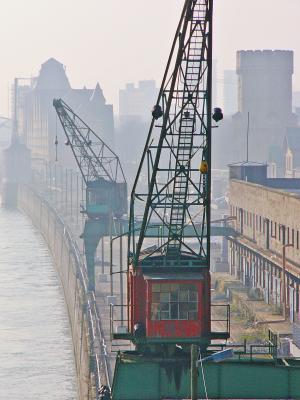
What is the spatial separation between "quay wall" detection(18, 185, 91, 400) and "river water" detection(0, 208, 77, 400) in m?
1.03

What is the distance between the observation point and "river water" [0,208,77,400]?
68.3 metres

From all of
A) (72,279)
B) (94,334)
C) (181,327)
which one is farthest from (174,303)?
(72,279)

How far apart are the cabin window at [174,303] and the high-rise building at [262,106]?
508 ft

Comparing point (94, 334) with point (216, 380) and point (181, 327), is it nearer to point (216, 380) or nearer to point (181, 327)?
point (181, 327)

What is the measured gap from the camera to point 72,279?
9250cm

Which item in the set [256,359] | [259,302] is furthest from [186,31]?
[259,302]

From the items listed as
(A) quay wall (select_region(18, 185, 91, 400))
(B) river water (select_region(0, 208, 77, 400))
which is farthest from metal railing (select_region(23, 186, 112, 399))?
(B) river water (select_region(0, 208, 77, 400))

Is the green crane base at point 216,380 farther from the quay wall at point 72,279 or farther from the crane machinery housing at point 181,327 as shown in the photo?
the quay wall at point 72,279

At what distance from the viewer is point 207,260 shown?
128 ft

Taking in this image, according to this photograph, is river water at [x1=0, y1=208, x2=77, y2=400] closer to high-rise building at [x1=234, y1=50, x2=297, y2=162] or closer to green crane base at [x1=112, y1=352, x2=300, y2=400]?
green crane base at [x1=112, y1=352, x2=300, y2=400]

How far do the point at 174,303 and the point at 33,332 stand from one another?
48.5m

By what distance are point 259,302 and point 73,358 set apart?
1155 centimetres

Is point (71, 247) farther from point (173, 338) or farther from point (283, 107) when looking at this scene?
point (283, 107)

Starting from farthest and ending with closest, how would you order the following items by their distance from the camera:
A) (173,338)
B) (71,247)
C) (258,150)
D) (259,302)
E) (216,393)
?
(258,150), (71,247), (259,302), (173,338), (216,393)
